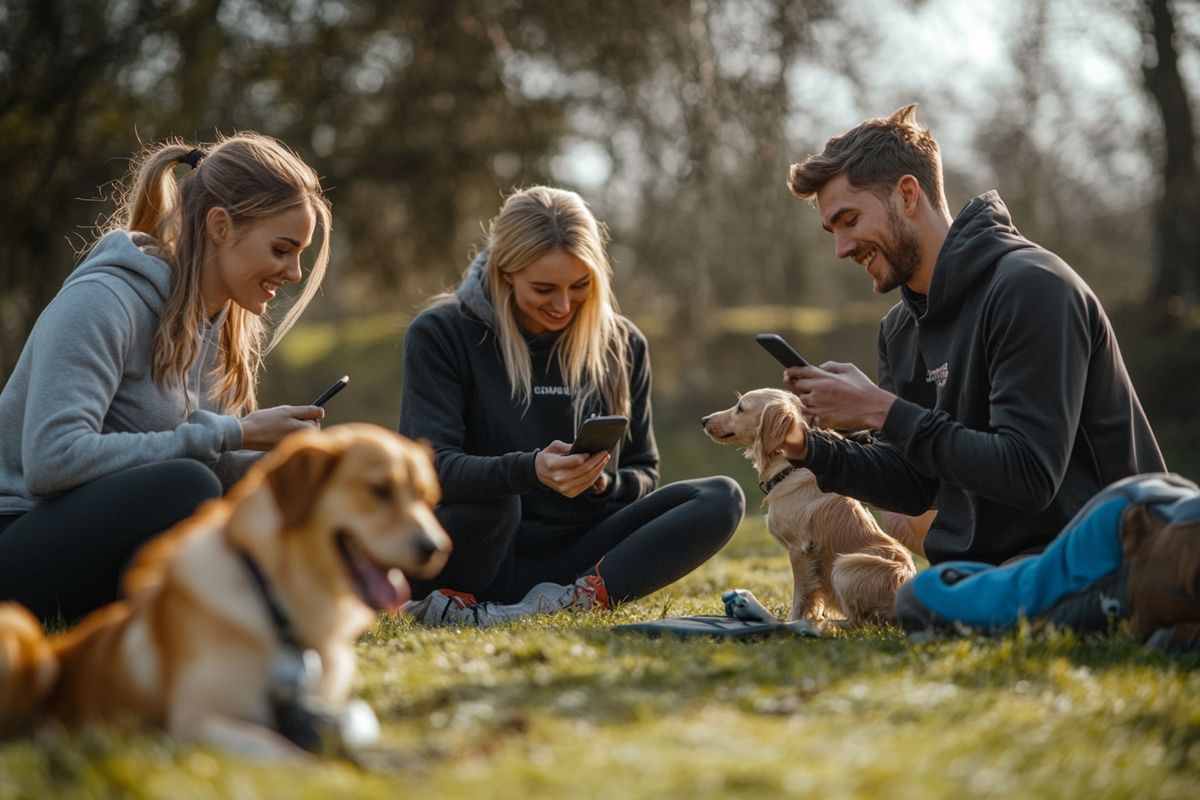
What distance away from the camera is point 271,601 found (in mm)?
3014

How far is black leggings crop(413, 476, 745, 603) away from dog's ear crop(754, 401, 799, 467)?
33 centimetres

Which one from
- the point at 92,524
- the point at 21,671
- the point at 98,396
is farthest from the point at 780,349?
the point at 21,671

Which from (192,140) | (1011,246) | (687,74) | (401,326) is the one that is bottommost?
(401,326)

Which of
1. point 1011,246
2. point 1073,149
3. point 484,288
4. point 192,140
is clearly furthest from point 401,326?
point 1011,246

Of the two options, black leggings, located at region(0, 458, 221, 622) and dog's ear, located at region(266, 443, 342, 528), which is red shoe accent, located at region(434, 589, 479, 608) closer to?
black leggings, located at region(0, 458, 221, 622)

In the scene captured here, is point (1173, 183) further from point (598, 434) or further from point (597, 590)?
point (598, 434)

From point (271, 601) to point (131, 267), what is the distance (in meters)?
2.56

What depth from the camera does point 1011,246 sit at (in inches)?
211

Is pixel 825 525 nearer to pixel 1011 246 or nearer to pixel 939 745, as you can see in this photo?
pixel 1011 246

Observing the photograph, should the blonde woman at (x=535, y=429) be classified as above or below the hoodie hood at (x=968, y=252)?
below

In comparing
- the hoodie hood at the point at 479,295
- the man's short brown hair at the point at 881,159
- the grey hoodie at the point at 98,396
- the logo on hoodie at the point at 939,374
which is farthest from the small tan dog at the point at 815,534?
the grey hoodie at the point at 98,396

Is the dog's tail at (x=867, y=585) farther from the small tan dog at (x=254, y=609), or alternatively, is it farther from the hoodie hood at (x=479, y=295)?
the small tan dog at (x=254, y=609)

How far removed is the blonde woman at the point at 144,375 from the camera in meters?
4.66

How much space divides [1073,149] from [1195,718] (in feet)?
67.1
